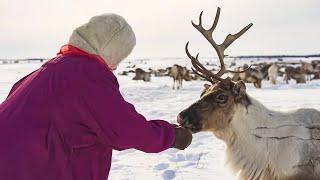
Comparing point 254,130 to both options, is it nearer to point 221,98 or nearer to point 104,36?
point 221,98

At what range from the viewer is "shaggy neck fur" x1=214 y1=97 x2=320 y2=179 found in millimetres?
3541

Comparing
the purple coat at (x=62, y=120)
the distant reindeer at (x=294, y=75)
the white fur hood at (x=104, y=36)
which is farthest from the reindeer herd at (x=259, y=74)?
the purple coat at (x=62, y=120)

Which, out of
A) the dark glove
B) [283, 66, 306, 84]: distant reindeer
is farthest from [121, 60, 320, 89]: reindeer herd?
the dark glove

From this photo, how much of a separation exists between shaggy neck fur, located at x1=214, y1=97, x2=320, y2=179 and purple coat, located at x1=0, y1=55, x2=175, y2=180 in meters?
1.69

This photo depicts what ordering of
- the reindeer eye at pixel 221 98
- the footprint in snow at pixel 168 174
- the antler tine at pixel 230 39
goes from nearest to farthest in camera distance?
the reindeer eye at pixel 221 98, the antler tine at pixel 230 39, the footprint in snow at pixel 168 174

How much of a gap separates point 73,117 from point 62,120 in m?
0.05

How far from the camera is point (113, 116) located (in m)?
2.10

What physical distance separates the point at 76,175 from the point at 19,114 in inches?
14.8

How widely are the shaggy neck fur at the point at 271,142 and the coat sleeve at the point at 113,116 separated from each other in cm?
162

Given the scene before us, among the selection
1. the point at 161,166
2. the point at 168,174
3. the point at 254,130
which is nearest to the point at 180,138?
the point at 254,130

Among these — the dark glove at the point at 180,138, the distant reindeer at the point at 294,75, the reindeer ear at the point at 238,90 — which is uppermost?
the dark glove at the point at 180,138

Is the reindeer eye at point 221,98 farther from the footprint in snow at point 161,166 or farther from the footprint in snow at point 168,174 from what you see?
the footprint in snow at point 161,166

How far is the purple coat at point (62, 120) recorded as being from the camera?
6.72ft

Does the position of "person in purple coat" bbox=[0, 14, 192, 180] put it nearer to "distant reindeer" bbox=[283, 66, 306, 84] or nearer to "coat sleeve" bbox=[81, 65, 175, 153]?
"coat sleeve" bbox=[81, 65, 175, 153]
